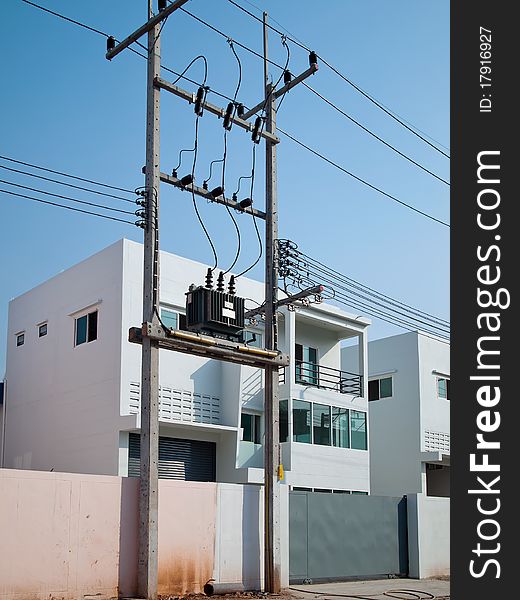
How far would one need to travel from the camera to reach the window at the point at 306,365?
Result: 3247 centimetres

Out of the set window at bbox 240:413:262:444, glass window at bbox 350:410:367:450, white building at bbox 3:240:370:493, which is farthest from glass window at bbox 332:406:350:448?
window at bbox 240:413:262:444

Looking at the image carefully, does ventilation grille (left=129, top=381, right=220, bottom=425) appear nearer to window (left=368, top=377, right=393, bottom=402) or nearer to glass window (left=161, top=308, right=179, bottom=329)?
glass window (left=161, top=308, right=179, bottom=329)

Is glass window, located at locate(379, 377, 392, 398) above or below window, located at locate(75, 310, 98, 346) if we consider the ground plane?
below

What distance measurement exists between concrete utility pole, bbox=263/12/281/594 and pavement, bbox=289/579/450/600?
93cm

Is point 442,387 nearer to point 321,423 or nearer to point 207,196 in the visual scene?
point 321,423

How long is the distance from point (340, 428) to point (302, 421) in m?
2.20

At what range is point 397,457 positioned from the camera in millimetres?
37969

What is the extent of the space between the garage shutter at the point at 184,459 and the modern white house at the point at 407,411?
11378 millimetres

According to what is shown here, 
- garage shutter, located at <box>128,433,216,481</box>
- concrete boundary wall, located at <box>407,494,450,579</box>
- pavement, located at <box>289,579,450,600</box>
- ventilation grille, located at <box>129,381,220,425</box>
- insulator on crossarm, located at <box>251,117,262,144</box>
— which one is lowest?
pavement, located at <box>289,579,450,600</box>

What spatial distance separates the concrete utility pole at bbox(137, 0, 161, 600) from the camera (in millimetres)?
15734

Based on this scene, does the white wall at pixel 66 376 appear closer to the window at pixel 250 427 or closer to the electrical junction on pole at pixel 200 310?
the window at pixel 250 427

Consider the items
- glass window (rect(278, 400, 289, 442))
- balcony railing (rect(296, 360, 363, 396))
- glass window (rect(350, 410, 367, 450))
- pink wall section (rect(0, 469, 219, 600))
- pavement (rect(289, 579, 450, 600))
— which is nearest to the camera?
pink wall section (rect(0, 469, 219, 600))

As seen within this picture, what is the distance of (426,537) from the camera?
955 inches

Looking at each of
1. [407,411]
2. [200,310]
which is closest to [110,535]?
[200,310]
